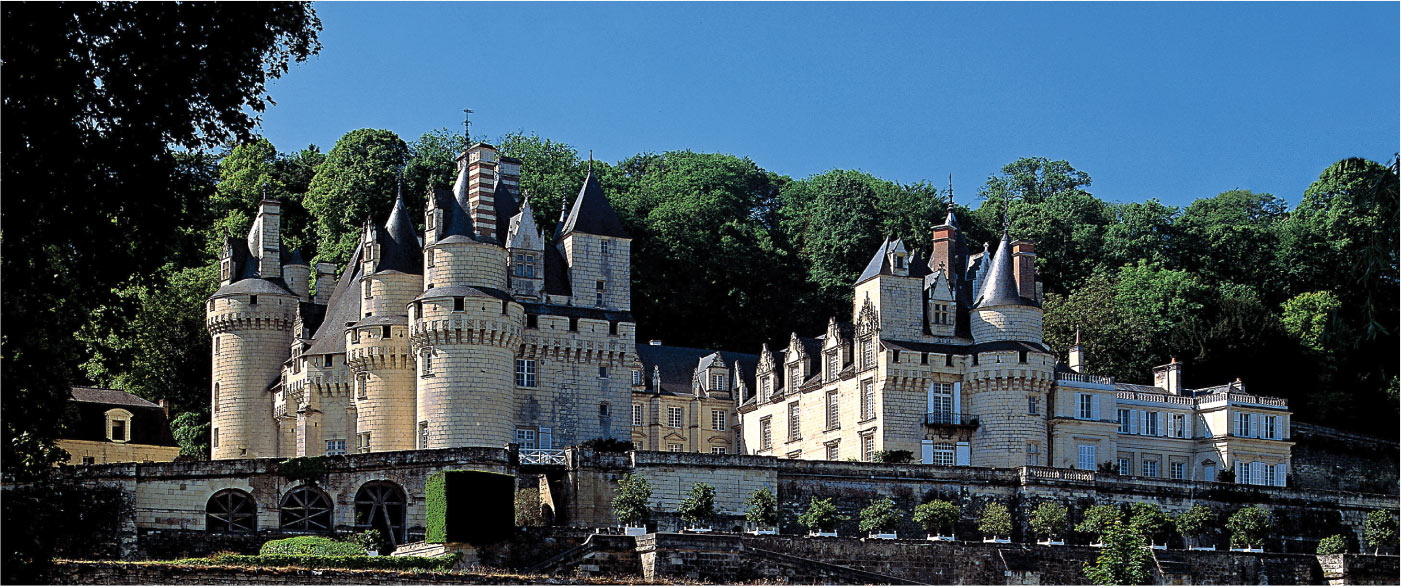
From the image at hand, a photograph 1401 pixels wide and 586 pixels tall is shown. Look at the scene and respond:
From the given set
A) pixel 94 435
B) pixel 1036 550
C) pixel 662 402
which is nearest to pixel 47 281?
pixel 1036 550

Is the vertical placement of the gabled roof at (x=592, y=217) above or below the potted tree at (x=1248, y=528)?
above

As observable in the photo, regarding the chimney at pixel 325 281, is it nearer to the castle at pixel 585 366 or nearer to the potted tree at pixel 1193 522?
the castle at pixel 585 366

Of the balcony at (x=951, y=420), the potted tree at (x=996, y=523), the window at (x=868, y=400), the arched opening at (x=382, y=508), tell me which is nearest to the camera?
the arched opening at (x=382, y=508)

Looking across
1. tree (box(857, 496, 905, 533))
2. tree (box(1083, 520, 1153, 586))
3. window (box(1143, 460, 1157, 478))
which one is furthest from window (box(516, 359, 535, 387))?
window (box(1143, 460, 1157, 478))

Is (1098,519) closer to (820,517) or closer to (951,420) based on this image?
(951,420)

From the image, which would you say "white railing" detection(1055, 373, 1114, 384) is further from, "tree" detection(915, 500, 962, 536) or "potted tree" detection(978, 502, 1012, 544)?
"tree" detection(915, 500, 962, 536)

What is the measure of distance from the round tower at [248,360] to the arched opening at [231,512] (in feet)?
47.6

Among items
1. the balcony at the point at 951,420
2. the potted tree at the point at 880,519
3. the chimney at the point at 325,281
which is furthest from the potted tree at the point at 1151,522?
the chimney at the point at 325,281

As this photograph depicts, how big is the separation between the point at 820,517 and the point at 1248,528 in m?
14.6

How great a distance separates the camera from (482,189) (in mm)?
58781

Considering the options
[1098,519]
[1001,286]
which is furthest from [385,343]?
[1098,519]

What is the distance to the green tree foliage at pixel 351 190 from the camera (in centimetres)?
7819

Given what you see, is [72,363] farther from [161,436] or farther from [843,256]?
[843,256]

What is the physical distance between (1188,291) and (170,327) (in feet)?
143
